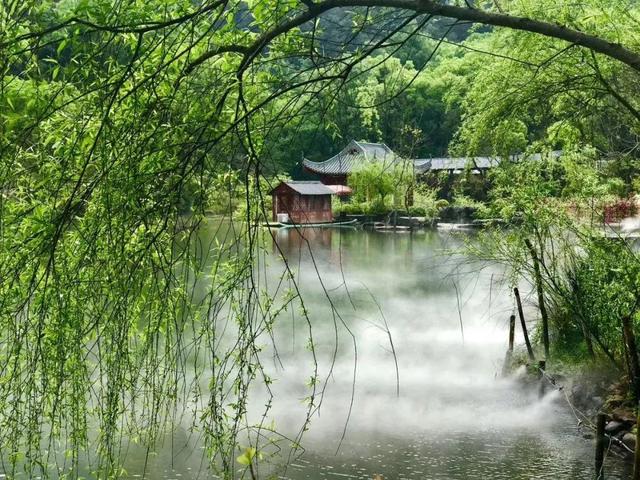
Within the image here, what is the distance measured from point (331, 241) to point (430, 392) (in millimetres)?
→ 11090

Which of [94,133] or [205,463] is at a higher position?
[94,133]

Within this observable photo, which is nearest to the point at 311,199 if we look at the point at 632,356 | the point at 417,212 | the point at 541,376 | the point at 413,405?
the point at 417,212

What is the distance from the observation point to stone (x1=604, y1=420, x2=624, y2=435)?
4.65 metres

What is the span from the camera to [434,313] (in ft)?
30.1

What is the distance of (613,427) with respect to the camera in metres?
4.69

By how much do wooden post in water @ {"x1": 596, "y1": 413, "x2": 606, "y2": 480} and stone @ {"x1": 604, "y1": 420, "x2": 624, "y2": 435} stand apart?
0.34 meters

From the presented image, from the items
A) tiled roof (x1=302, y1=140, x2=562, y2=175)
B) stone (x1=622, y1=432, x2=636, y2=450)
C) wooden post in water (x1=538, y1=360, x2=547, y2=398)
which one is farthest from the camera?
tiled roof (x1=302, y1=140, x2=562, y2=175)

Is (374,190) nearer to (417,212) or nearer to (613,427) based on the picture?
(417,212)

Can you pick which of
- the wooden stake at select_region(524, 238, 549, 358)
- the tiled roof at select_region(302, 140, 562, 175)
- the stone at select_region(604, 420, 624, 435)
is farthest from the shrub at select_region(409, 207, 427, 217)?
the stone at select_region(604, 420, 624, 435)

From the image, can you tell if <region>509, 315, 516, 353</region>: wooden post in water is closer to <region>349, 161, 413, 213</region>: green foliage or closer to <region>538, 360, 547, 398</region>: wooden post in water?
<region>538, 360, 547, 398</region>: wooden post in water

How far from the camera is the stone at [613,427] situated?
183 inches

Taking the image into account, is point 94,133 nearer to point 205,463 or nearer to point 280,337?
point 205,463

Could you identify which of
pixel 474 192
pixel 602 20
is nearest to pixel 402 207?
pixel 474 192

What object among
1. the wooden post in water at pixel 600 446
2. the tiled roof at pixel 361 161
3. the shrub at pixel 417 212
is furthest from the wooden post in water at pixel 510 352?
the tiled roof at pixel 361 161
